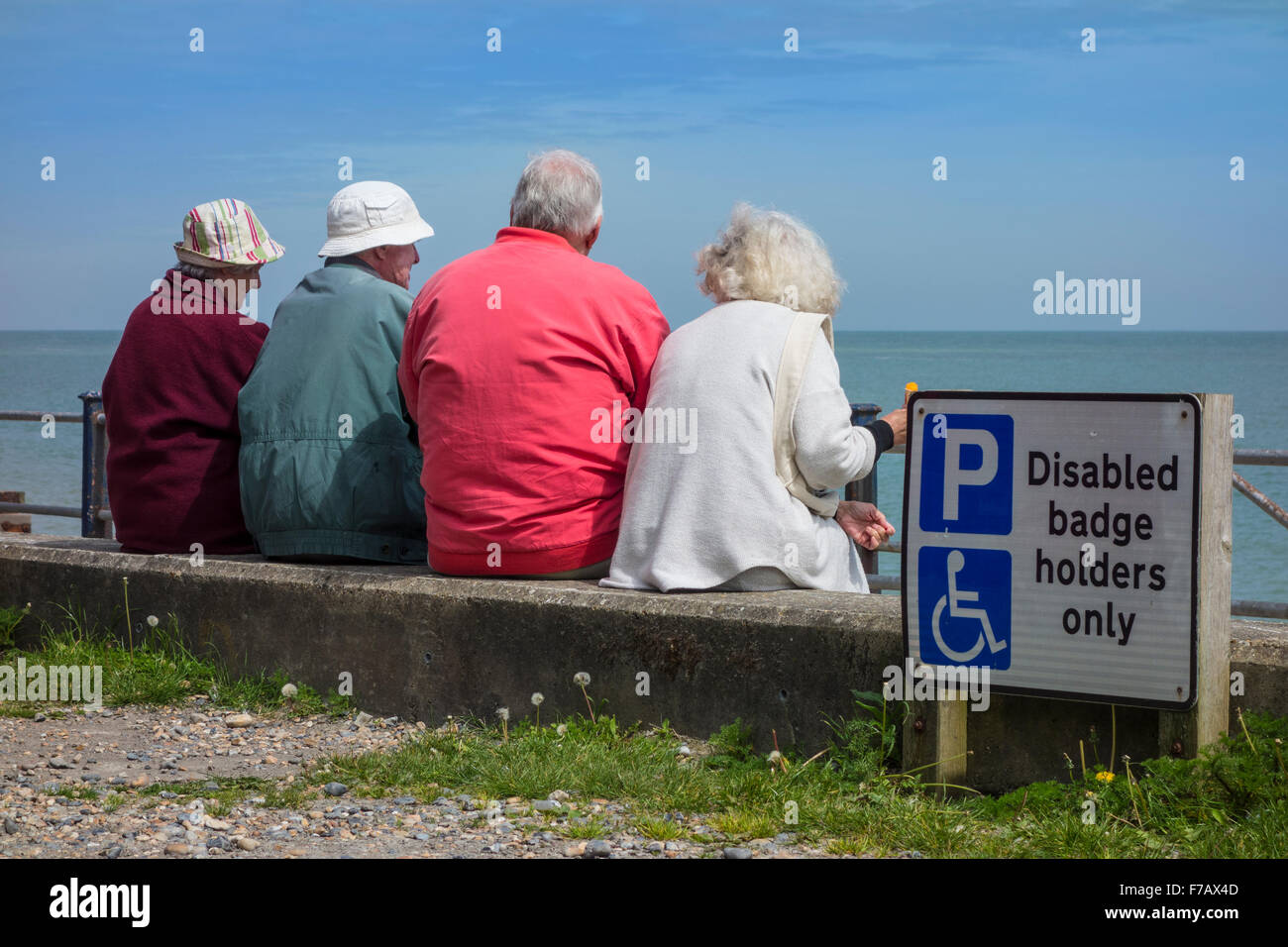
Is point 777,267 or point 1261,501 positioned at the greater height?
point 777,267

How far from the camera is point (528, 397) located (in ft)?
14.2

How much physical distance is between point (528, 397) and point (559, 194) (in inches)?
28.1

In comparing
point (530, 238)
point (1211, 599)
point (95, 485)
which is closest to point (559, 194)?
point (530, 238)

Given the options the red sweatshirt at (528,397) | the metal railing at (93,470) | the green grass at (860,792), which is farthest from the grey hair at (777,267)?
the metal railing at (93,470)

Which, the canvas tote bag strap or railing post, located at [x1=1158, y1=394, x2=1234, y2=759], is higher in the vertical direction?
the canvas tote bag strap

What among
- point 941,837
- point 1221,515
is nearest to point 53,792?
point 941,837

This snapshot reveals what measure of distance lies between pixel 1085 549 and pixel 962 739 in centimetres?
59

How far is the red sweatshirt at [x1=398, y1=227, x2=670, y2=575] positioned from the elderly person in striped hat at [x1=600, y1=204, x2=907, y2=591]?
0.18 metres

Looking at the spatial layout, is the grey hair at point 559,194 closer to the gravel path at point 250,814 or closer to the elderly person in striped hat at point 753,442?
the elderly person in striped hat at point 753,442

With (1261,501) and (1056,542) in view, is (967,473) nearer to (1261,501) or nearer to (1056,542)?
(1056,542)

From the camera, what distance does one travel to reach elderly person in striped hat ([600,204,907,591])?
4.05 m

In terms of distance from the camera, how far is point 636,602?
13.6 feet

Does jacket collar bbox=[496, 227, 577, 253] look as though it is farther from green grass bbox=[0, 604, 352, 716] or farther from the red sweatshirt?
green grass bbox=[0, 604, 352, 716]

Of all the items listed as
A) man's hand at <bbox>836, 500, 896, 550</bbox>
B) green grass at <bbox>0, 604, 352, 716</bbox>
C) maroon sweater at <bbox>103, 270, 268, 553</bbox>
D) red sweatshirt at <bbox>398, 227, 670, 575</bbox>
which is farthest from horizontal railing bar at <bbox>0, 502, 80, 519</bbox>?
man's hand at <bbox>836, 500, 896, 550</bbox>
